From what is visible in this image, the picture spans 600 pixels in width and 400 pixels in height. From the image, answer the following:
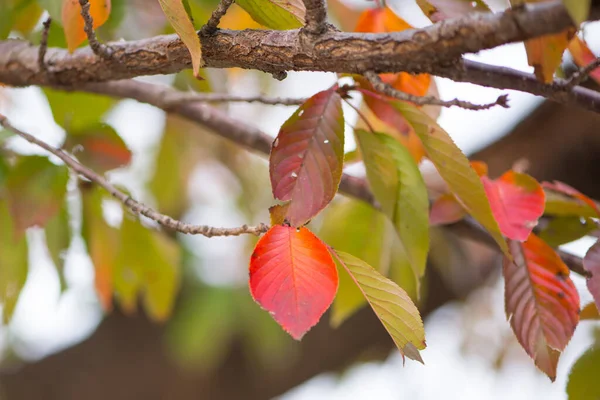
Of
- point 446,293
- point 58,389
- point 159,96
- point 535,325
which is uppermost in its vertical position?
point 159,96

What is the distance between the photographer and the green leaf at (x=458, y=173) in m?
0.48

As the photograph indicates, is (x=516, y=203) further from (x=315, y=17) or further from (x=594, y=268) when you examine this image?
(x=315, y=17)

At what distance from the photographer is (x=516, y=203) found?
1.80 feet

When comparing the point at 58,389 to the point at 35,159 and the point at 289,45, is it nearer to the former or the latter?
the point at 35,159

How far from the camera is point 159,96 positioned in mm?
836

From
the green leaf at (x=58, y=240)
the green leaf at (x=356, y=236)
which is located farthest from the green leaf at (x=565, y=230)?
the green leaf at (x=58, y=240)

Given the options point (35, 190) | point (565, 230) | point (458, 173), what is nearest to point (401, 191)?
point (458, 173)

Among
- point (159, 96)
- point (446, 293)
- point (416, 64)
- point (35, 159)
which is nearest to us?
point (416, 64)

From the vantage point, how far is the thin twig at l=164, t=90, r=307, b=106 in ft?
2.00

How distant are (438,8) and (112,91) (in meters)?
0.47

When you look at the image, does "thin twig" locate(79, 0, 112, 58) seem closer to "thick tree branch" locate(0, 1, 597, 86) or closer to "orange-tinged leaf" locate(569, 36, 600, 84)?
"thick tree branch" locate(0, 1, 597, 86)

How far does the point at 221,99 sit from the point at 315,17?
353 mm

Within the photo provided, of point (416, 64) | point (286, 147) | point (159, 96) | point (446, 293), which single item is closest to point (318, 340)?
point (446, 293)

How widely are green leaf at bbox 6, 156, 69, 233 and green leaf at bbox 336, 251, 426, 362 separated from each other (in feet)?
1.41
